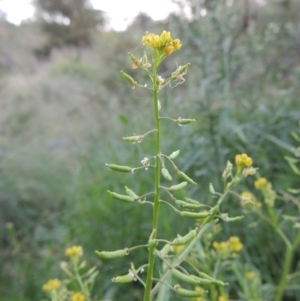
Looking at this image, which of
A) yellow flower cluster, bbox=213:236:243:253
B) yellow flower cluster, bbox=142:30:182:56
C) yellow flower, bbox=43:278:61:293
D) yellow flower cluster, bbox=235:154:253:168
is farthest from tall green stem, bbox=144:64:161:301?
yellow flower cluster, bbox=213:236:243:253

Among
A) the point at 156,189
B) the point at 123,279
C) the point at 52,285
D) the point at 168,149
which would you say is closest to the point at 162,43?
the point at 156,189

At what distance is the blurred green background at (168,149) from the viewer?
2068mm

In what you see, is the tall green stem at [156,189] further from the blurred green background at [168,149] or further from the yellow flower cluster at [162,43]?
the blurred green background at [168,149]

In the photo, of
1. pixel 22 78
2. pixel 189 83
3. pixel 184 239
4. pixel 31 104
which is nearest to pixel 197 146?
pixel 189 83

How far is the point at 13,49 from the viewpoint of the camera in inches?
259

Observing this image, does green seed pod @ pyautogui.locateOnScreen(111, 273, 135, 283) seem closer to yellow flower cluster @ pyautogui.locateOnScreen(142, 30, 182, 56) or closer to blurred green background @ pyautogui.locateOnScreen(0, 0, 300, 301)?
yellow flower cluster @ pyautogui.locateOnScreen(142, 30, 182, 56)

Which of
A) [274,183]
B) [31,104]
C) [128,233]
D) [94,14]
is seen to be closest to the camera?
[128,233]

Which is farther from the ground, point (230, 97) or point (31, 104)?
point (31, 104)

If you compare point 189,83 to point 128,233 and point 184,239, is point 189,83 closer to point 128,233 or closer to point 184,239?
point 128,233

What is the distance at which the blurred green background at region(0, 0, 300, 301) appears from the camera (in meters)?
2.07

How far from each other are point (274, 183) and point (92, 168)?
1.10 meters

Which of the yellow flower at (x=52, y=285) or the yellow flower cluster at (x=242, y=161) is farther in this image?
the yellow flower at (x=52, y=285)

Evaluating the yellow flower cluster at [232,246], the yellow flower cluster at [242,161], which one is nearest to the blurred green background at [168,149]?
the yellow flower cluster at [232,246]

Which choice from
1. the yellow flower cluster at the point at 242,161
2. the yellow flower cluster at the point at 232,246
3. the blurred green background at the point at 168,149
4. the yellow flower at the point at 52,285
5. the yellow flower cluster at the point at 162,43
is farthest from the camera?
the blurred green background at the point at 168,149
